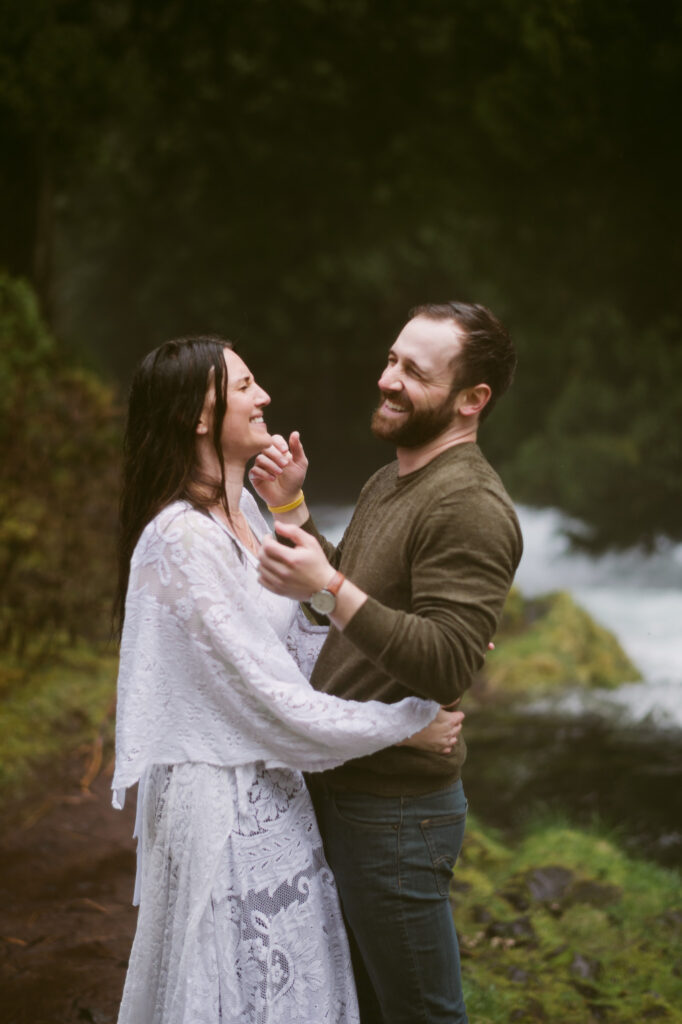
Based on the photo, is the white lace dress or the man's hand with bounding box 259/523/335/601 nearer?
the man's hand with bounding box 259/523/335/601

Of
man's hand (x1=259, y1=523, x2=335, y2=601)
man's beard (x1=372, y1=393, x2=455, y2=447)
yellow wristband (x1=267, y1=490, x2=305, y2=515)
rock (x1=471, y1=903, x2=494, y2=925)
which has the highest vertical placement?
man's beard (x1=372, y1=393, x2=455, y2=447)

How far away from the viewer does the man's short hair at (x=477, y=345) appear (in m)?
1.96

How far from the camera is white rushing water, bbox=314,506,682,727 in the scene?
6801mm

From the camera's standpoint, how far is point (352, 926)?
6.49 ft

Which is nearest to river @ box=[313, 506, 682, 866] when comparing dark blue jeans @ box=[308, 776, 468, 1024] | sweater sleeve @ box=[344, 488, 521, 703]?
dark blue jeans @ box=[308, 776, 468, 1024]

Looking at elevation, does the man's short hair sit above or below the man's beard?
above

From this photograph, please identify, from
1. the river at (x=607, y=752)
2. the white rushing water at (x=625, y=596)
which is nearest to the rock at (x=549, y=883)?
the river at (x=607, y=752)

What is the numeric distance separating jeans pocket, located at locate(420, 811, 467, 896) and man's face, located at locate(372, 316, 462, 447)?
2.55 ft

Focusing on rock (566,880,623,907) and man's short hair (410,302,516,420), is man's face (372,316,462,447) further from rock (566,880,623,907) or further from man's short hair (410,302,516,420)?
rock (566,880,623,907)

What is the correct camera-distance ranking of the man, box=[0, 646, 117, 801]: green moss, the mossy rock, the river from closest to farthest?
the man → box=[0, 646, 117, 801]: green moss → the river → the mossy rock

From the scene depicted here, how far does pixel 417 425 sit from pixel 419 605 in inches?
15.8

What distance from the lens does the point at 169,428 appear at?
Answer: 6.91 feet

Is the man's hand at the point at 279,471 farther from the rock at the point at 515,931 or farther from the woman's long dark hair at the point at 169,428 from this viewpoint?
the rock at the point at 515,931

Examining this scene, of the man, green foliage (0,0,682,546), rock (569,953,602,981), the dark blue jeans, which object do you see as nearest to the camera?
the man
